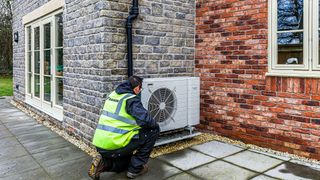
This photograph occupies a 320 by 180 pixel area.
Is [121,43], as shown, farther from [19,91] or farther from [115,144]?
[19,91]

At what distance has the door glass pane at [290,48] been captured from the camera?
13.4ft

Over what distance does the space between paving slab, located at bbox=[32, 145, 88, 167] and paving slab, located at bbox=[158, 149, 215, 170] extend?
4.03ft

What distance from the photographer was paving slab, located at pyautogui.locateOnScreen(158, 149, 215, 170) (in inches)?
152

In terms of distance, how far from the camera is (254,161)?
13.0ft

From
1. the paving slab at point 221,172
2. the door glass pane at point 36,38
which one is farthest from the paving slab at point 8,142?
the paving slab at point 221,172

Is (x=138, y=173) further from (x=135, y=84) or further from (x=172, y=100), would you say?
(x=172, y=100)

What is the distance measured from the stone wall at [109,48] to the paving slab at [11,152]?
2.98ft

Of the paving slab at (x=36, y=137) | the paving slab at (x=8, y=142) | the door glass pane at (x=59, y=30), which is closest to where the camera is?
the paving slab at (x=8, y=142)

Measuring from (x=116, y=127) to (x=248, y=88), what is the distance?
233 centimetres

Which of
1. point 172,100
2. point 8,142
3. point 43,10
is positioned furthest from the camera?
point 43,10

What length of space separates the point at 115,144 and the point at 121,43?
1705 mm

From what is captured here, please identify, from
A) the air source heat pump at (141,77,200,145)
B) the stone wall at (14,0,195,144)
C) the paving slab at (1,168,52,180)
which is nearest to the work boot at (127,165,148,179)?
the air source heat pump at (141,77,200,145)

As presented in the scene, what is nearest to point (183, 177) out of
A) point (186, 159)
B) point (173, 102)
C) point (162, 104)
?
point (186, 159)

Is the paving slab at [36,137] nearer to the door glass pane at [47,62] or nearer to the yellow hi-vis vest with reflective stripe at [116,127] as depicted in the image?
the door glass pane at [47,62]
